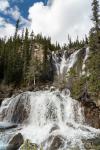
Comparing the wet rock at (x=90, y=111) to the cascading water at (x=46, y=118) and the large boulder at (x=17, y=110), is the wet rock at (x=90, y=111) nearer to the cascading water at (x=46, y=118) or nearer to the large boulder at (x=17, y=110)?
the cascading water at (x=46, y=118)

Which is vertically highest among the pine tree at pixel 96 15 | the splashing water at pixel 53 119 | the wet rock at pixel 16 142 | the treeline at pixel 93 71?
the pine tree at pixel 96 15

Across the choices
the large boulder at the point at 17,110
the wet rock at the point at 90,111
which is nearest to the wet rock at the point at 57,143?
the wet rock at the point at 90,111

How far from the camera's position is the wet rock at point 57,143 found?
23.2m

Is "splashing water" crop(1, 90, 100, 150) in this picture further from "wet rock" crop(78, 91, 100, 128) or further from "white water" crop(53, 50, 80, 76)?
"white water" crop(53, 50, 80, 76)

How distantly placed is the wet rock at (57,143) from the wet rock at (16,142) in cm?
354

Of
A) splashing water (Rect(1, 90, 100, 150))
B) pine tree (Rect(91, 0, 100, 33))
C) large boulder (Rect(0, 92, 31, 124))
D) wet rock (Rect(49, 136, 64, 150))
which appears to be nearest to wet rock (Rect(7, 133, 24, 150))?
splashing water (Rect(1, 90, 100, 150))

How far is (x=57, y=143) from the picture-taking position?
23.6 m

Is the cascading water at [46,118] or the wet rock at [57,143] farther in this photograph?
the cascading water at [46,118]

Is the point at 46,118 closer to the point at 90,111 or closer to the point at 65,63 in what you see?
the point at 90,111

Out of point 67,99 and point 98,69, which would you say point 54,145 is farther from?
point 98,69

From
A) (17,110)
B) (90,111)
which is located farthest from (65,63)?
(90,111)

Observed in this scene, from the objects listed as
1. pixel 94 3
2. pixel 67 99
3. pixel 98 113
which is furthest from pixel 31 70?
pixel 98 113

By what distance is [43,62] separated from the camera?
71.9 metres

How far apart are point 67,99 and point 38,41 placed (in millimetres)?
55567
